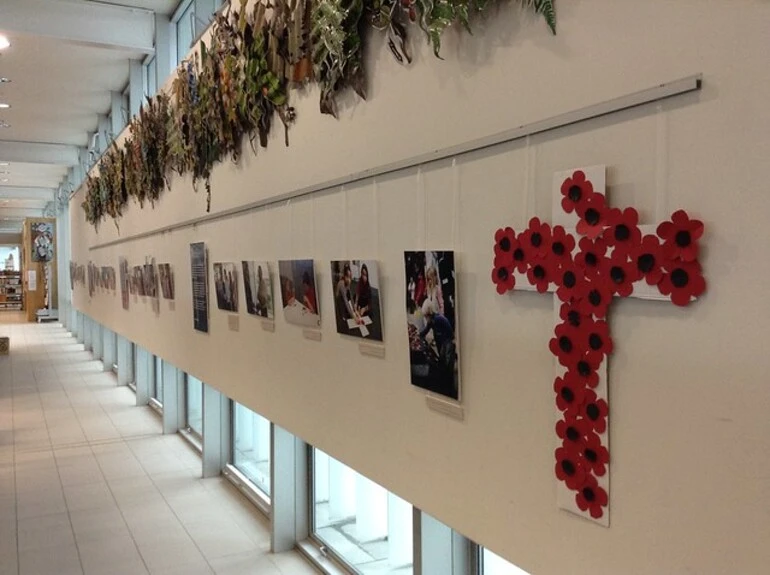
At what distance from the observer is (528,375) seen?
2.09 meters

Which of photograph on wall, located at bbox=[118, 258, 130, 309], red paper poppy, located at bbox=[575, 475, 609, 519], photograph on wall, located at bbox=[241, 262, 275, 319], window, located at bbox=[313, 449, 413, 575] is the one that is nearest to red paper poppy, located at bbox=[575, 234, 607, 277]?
red paper poppy, located at bbox=[575, 475, 609, 519]

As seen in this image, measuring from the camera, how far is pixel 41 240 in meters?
25.7

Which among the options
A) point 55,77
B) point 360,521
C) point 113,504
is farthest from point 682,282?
point 55,77

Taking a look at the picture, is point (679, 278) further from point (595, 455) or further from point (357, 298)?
point (357, 298)

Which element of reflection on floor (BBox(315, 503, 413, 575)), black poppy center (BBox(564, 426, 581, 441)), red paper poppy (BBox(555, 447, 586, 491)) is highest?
black poppy center (BBox(564, 426, 581, 441))

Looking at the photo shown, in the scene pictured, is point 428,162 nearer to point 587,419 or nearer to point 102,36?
point 587,419

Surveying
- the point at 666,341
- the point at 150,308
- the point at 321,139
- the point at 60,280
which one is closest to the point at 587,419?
the point at 666,341

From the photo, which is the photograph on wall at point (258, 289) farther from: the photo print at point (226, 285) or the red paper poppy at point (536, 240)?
the red paper poppy at point (536, 240)

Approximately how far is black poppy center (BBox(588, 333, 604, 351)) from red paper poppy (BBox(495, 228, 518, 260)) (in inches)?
15.6

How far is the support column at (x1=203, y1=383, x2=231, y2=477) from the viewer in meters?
7.23

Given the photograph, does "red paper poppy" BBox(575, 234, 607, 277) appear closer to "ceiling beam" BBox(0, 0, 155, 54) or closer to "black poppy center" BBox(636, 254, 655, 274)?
"black poppy center" BBox(636, 254, 655, 274)

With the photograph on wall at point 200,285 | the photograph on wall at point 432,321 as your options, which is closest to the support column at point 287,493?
the photograph on wall at point 200,285

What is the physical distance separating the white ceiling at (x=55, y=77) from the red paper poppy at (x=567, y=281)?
769 centimetres

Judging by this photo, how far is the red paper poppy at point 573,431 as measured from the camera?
187 cm
